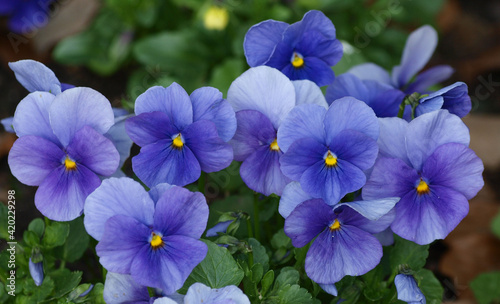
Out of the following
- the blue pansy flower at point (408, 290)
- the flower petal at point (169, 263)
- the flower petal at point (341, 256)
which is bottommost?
the blue pansy flower at point (408, 290)

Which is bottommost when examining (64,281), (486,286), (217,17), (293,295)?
(486,286)

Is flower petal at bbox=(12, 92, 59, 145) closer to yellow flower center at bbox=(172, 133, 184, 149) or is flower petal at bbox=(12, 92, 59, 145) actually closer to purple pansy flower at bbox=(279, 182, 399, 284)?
yellow flower center at bbox=(172, 133, 184, 149)

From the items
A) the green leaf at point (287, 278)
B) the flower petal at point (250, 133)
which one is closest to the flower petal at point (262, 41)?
the flower petal at point (250, 133)

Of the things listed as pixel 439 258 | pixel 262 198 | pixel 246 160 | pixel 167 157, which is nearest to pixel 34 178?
pixel 167 157

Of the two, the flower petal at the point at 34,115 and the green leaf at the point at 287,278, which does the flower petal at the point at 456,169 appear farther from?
the flower petal at the point at 34,115

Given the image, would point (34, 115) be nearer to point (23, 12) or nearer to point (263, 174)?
point (263, 174)

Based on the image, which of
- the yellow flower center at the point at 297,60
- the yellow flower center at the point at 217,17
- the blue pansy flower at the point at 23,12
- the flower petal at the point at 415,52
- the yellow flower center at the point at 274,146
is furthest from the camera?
the blue pansy flower at the point at 23,12

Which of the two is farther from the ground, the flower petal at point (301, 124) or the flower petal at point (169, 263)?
the flower petal at point (301, 124)

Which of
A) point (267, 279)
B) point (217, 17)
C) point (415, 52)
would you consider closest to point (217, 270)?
point (267, 279)
